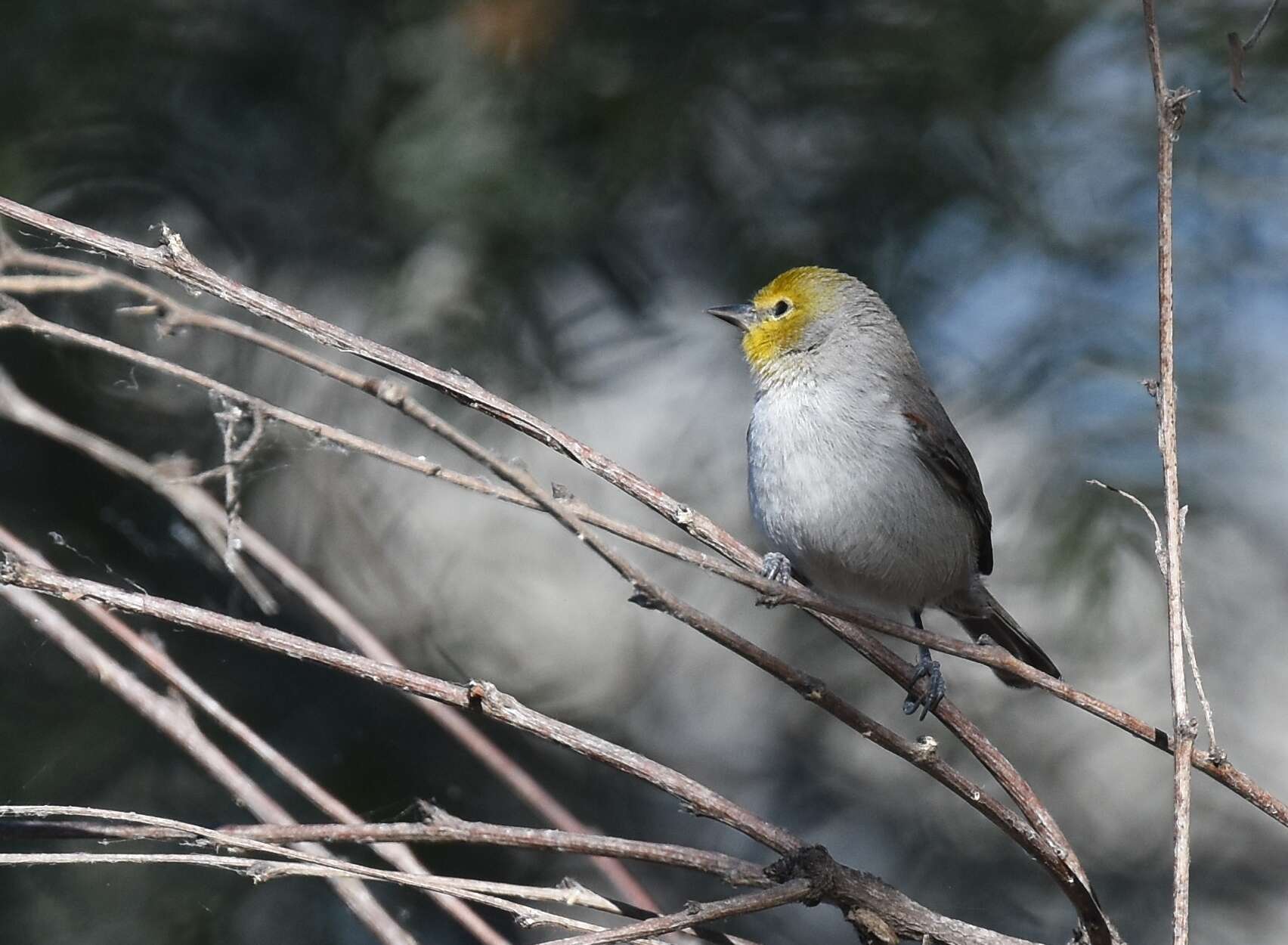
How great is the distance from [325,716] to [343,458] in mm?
664

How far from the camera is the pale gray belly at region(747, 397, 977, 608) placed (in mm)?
2781

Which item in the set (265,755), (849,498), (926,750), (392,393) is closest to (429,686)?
(392,393)

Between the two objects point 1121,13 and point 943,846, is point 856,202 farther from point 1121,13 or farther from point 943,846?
point 943,846

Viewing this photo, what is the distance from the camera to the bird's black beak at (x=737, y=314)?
9.86 ft

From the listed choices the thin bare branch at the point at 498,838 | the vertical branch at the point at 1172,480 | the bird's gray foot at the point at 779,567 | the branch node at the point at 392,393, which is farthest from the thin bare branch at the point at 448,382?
the bird's gray foot at the point at 779,567

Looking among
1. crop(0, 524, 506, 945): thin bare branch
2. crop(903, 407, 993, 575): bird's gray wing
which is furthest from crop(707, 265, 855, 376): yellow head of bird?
crop(0, 524, 506, 945): thin bare branch

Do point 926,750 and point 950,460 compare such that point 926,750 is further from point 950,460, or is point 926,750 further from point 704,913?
point 950,460

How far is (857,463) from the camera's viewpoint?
2.80 meters

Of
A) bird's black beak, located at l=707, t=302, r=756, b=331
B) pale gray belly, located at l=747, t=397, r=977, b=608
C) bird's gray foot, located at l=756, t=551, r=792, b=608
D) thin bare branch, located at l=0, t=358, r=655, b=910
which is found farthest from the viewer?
bird's black beak, located at l=707, t=302, r=756, b=331

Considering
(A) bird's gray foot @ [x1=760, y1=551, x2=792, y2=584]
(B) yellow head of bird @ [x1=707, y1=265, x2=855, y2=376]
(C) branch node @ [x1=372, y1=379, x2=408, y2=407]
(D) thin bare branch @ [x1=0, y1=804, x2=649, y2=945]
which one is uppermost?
(B) yellow head of bird @ [x1=707, y1=265, x2=855, y2=376]

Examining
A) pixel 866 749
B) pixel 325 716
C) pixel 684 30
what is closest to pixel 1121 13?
pixel 684 30

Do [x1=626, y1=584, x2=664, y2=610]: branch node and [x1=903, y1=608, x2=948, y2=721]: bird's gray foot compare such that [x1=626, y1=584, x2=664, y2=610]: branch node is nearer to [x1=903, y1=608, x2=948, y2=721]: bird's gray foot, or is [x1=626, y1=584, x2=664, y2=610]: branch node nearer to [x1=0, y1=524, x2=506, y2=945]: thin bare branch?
[x1=0, y1=524, x2=506, y2=945]: thin bare branch

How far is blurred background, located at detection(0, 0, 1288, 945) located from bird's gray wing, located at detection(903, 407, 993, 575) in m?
0.18

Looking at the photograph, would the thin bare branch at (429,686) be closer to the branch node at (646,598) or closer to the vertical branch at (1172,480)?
the branch node at (646,598)
